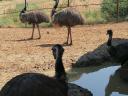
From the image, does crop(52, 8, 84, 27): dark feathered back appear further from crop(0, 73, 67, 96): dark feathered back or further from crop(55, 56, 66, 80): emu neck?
crop(0, 73, 67, 96): dark feathered back

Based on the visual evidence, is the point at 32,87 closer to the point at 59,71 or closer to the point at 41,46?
the point at 59,71

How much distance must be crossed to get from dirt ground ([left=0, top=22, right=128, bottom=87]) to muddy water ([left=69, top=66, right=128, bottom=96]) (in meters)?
0.63

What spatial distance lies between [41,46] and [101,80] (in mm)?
3553

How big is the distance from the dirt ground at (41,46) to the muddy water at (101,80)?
2.05 ft

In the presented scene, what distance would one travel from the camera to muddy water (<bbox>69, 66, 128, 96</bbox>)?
8.32 m

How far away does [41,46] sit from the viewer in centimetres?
1220

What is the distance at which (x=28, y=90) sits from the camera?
480cm

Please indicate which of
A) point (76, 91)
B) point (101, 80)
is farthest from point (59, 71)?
point (101, 80)

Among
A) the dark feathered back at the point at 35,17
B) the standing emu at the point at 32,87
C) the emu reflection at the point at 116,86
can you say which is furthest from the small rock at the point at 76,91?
the dark feathered back at the point at 35,17

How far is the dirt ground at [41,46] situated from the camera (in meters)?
9.98

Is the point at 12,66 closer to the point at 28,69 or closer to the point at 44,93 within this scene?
the point at 28,69

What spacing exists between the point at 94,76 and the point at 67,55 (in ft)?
5.76

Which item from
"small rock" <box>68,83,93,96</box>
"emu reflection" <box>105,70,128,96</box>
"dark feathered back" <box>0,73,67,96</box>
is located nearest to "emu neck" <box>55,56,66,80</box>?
"small rock" <box>68,83,93,96</box>

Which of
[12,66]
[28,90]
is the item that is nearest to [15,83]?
[28,90]
